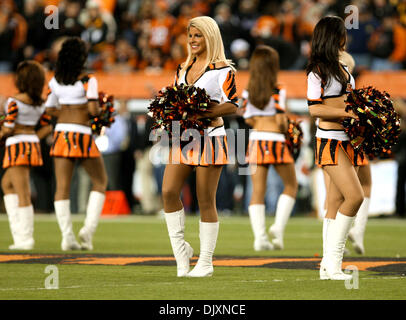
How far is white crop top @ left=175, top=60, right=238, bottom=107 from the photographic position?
7.73 meters

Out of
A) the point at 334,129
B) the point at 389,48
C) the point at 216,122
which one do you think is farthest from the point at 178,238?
the point at 389,48

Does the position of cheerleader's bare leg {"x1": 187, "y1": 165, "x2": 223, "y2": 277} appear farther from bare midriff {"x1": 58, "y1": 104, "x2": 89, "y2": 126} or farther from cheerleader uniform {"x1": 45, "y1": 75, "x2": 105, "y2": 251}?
bare midriff {"x1": 58, "y1": 104, "x2": 89, "y2": 126}

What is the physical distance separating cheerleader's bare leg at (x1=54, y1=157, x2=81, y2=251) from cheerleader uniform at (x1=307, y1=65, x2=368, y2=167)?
13.4ft

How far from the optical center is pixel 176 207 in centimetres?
779

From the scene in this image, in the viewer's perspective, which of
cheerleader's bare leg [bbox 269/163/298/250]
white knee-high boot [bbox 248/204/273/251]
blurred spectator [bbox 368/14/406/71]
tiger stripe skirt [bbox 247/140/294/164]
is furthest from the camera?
blurred spectator [bbox 368/14/406/71]

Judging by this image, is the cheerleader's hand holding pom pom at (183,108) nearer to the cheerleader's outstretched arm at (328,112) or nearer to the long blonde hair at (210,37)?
the long blonde hair at (210,37)

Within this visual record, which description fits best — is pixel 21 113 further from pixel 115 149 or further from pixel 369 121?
pixel 115 149

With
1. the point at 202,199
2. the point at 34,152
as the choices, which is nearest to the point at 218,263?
the point at 202,199

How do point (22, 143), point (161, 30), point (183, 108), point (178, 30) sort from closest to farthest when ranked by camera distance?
point (183, 108) → point (22, 143) → point (161, 30) → point (178, 30)

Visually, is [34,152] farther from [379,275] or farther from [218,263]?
[379,275]

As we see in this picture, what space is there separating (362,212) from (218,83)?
3.39 metres

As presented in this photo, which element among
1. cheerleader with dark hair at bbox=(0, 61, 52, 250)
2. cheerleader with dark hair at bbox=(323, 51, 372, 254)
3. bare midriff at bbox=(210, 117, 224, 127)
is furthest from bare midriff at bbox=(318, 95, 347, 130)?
cheerleader with dark hair at bbox=(0, 61, 52, 250)

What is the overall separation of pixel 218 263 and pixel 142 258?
101 cm
